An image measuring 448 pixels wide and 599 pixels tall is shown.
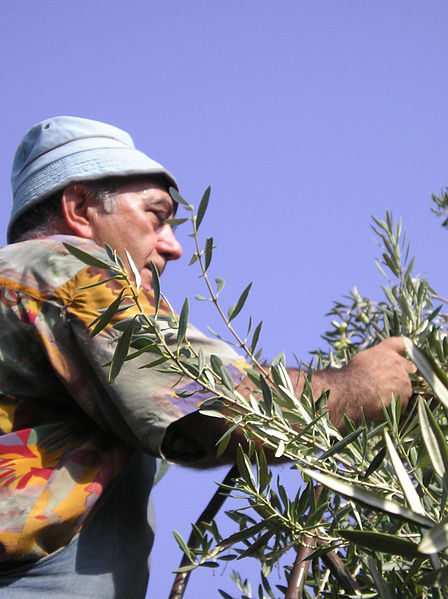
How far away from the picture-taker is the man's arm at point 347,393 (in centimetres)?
142

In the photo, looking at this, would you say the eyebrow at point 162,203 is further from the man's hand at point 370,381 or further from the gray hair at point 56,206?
the man's hand at point 370,381

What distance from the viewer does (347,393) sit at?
57.3 inches

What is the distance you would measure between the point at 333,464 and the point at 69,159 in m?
1.88

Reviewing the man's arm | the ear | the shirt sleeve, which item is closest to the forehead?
the ear

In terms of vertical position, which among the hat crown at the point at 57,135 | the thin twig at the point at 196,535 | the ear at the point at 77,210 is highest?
the hat crown at the point at 57,135

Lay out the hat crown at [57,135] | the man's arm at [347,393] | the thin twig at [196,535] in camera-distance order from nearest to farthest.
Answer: the thin twig at [196,535] → the man's arm at [347,393] → the hat crown at [57,135]

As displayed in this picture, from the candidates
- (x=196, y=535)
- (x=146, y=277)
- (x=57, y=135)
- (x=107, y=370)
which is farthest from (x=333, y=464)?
(x=57, y=135)

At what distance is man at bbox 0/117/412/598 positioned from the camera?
148 centimetres

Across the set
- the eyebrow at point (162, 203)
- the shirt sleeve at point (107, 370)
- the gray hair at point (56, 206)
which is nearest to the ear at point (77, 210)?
the gray hair at point (56, 206)

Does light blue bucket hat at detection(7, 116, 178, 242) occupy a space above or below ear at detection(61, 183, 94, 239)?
above

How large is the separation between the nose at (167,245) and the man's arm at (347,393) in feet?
3.32

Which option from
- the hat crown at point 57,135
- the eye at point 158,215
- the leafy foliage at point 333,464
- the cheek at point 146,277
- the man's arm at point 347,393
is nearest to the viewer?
the leafy foliage at point 333,464

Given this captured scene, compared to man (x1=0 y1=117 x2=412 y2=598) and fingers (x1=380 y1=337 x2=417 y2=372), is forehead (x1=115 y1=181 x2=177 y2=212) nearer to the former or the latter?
man (x1=0 y1=117 x2=412 y2=598)

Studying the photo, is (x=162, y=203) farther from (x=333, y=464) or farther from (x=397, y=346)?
(x=333, y=464)
